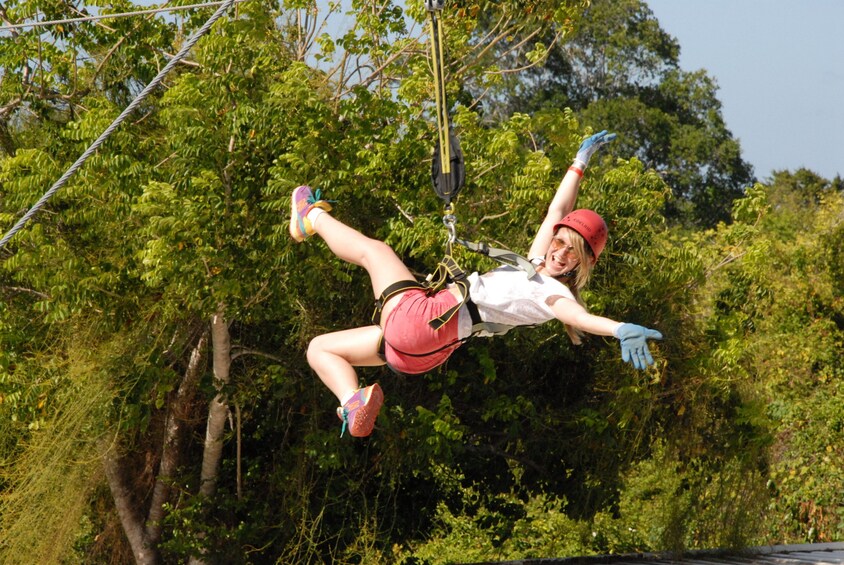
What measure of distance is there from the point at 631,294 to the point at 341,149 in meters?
2.07

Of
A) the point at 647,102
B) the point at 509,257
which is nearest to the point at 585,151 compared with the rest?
the point at 509,257

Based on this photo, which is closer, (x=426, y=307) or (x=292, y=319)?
(x=426, y=307)

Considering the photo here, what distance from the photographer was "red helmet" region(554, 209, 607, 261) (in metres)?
4.07

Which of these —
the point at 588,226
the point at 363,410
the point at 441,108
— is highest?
the point at 441,108

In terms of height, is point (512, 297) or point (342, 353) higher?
point (512, 297)

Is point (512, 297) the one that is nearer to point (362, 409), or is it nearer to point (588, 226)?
point (588, 226)

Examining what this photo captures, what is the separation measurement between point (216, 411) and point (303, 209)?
3291 millimetres

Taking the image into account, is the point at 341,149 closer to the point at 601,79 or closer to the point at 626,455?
the point at 626,455

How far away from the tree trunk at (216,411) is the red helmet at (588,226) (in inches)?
121

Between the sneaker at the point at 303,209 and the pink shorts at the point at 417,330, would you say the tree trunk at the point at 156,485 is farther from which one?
the pink shorts at the point at 417,330

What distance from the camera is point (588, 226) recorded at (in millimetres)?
4086

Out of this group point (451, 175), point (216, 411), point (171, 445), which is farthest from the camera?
point (171, 445)

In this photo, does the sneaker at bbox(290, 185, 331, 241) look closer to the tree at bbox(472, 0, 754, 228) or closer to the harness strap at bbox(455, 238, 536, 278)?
the harness strap at bbox(455, 238, 536, 278)

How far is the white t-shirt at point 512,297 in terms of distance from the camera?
12.9 feet
